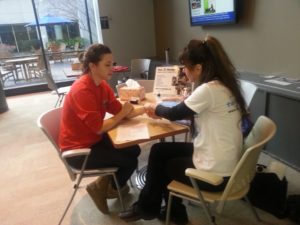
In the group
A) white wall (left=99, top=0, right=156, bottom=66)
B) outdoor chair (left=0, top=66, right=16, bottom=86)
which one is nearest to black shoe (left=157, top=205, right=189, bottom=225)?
white wall (left=99, top=0, right=156, bottom=66)

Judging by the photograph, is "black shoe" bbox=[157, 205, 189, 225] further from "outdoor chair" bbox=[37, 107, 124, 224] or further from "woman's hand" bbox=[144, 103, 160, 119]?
"woman's hand" bbox=[144, 103, 160, 119]

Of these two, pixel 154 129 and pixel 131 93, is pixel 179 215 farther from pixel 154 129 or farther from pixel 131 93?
pixel 131 93

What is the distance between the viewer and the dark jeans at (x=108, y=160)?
176 cm

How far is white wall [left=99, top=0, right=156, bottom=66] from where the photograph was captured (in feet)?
18.1

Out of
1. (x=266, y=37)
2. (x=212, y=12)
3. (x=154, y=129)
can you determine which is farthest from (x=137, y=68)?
(x=154, y=129)

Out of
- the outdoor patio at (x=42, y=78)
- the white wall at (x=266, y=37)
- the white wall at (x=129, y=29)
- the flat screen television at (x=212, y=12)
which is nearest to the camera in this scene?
the white wall at (x=266, y=37)

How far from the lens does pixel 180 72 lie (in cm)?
213

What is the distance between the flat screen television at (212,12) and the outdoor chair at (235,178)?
2.22 meters

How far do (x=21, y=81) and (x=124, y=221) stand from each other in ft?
18.5

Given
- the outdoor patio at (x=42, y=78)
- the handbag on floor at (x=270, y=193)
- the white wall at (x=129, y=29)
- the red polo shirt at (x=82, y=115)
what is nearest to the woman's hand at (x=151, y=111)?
the red polo shirt at (x=82, y=115)

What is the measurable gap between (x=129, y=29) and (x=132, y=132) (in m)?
4.54

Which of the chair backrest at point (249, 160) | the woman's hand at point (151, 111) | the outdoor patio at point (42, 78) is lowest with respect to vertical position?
the outdoor patio at point (42, 78)

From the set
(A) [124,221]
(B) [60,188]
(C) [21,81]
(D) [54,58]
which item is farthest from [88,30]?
(A) [124,221]

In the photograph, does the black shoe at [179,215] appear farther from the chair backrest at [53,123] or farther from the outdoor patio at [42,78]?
the outdoor patio at [42,78]
